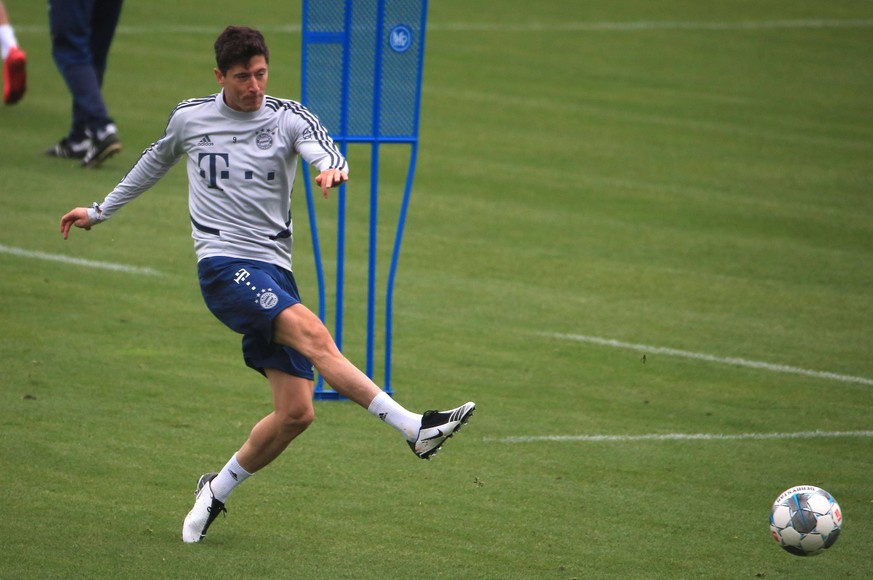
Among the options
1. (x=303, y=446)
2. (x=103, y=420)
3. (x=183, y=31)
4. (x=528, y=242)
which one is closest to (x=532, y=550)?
(x=303, y=446)

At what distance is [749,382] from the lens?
9.04 m

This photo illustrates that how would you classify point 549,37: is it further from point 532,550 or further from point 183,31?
point 532,550

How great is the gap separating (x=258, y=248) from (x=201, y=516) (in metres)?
1.25

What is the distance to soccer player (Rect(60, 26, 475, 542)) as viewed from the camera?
18.9 feet

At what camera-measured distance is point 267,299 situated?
5.77 meters

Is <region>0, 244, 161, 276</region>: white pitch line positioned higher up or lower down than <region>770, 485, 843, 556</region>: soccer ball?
lower down

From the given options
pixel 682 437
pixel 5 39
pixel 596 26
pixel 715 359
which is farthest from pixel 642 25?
pixel 682 437

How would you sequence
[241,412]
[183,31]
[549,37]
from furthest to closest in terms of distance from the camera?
[549,37] → [183,31] → [241,412]

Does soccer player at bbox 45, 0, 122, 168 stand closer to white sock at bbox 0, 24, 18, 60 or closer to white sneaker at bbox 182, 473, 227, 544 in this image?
white sock at bbox 0, 24, 18, 60

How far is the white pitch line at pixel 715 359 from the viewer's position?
30.1 feet

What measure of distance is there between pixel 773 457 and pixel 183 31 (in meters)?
16.0

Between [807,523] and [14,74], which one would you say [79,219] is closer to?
[807,523]

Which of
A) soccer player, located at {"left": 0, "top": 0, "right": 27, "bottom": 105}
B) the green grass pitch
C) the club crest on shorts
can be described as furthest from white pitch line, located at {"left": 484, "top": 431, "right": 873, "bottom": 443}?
soccer player, located at {"left": 0, "top": 0, "right": 27, "bottom": 105}

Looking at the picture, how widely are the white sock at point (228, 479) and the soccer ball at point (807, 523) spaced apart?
2413mm
